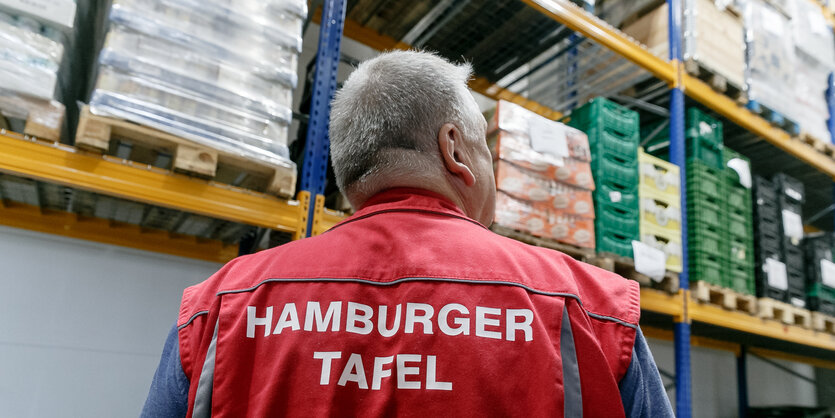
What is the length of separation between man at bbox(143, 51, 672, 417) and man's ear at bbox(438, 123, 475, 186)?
120 millimetres

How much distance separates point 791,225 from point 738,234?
0.88 meters

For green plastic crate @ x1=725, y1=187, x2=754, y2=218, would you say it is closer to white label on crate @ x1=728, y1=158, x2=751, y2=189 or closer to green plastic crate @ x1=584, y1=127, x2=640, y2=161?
white label on crate @ x1=728, y1=158, x2=751, y2=189

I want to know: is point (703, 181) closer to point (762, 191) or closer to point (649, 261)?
point (762, 191)

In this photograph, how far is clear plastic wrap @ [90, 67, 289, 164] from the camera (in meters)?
1.96

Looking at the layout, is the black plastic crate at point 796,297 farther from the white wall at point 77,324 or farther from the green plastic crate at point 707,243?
the white wall at point 77,324

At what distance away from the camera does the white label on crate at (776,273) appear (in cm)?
428

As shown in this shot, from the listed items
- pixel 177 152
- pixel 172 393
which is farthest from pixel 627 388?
pixel 177 152

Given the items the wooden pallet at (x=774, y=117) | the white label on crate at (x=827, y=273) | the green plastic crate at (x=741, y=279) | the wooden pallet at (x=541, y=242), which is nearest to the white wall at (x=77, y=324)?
the wooden pallet at (x=541, y=242)

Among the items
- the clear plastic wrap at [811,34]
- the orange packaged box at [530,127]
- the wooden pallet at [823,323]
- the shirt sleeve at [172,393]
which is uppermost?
the clear plastic wrap at [811,34]

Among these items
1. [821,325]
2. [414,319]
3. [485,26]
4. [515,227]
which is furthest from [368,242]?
[821,325]

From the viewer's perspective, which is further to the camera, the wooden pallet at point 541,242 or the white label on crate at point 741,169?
the white label on crate at point 741,169

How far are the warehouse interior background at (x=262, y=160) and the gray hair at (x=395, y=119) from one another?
0.94m

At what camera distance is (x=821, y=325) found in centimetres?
453

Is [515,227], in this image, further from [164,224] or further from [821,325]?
[821,325]
